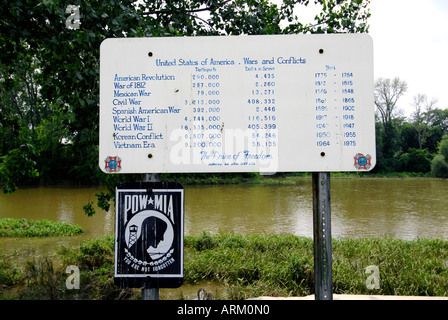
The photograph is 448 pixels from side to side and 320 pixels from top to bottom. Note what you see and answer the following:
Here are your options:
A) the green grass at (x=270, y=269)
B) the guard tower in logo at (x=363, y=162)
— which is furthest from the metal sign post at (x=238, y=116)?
the green grass at (x=270, y=269)

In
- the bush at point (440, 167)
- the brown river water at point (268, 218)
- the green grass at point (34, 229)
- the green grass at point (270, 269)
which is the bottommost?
the brown river water at point (268, 218)

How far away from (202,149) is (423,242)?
6.47 metres

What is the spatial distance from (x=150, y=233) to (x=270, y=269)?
3005mm

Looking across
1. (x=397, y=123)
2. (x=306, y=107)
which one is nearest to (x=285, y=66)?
(x=306, y=107)

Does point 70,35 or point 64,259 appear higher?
point 70,35

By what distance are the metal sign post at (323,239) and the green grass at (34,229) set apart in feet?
27.0

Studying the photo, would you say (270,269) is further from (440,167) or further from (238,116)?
(440,167)

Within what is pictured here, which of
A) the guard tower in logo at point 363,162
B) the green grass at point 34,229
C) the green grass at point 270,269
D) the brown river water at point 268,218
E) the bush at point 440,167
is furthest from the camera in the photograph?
the bush at point 440,167

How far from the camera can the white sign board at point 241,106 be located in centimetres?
184

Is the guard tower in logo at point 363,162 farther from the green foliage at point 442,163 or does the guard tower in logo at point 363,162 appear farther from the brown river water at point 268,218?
the green foliage at point 442,163

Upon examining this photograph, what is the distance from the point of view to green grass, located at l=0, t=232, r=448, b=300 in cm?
372
